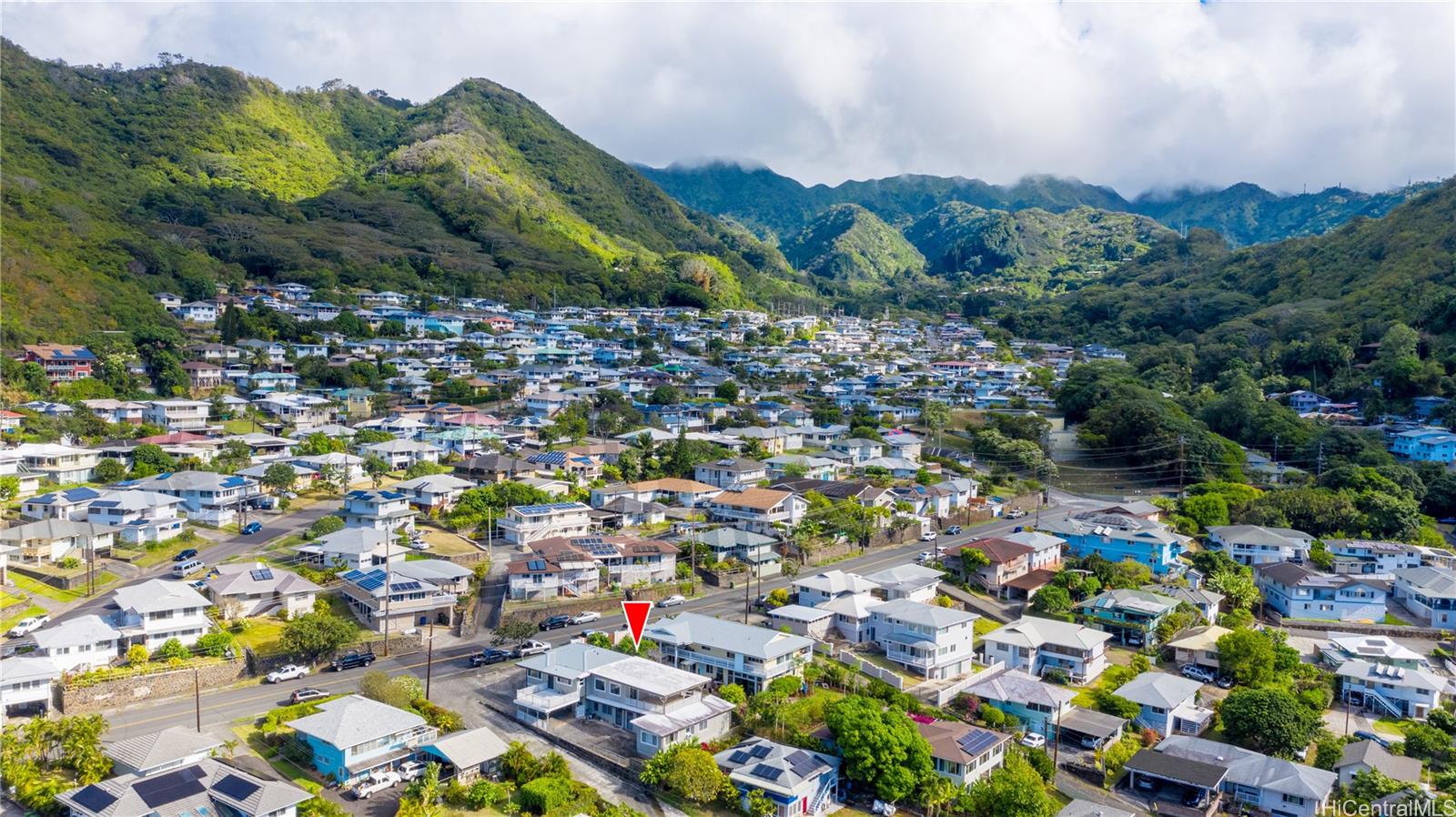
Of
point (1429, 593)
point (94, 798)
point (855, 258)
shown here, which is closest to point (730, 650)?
point (94, 798)

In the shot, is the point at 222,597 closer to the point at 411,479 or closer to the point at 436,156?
the point at 411,479

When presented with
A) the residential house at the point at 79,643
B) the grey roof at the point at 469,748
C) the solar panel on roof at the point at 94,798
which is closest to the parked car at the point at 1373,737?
the grey roof at the point at 469,748

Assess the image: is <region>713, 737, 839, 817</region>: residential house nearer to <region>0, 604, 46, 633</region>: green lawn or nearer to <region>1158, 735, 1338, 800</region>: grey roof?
<region>1158, 735, 1338, 800</region>: grey roof

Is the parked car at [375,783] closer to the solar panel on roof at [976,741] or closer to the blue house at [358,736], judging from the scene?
the blue house at [358,736]

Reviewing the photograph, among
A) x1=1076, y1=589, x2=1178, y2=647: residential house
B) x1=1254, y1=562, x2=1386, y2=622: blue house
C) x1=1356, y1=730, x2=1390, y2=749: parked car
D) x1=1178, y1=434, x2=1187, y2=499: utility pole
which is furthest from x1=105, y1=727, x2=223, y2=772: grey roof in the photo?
x1=1178, y1=434, x2=1187, y2=499: utility pole

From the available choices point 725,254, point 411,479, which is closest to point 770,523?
point 411,479
